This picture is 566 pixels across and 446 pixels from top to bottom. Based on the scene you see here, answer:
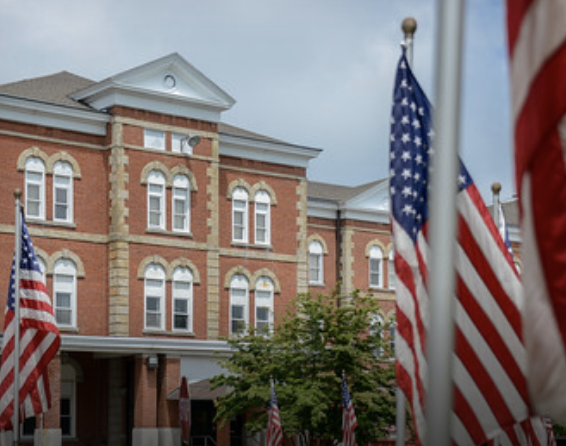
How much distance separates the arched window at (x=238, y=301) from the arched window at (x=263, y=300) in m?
0.47

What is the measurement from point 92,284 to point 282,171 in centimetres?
1036

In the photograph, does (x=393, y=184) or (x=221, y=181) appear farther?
(x=221, y=181)

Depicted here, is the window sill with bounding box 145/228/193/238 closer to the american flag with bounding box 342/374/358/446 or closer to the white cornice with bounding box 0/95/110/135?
the white cornice with bounding box 0/95/110/135

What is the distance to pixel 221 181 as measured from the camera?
5184 cm

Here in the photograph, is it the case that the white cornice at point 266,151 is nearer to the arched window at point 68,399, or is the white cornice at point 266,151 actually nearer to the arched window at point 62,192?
the arched window at point 62,192

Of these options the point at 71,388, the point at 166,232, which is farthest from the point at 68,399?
the point at 166,232

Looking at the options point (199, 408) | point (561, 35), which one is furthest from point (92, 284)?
point (561, 35)

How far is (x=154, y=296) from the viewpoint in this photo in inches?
1911

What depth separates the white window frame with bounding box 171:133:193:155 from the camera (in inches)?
1937

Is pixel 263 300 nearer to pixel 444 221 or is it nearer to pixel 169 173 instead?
pixel 169 173

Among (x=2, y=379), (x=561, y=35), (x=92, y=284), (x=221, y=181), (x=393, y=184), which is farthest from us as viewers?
(x=221, y=181)

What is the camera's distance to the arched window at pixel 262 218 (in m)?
53.0

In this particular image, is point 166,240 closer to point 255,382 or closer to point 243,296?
point 243,296

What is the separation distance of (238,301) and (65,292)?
7913 millimetres
